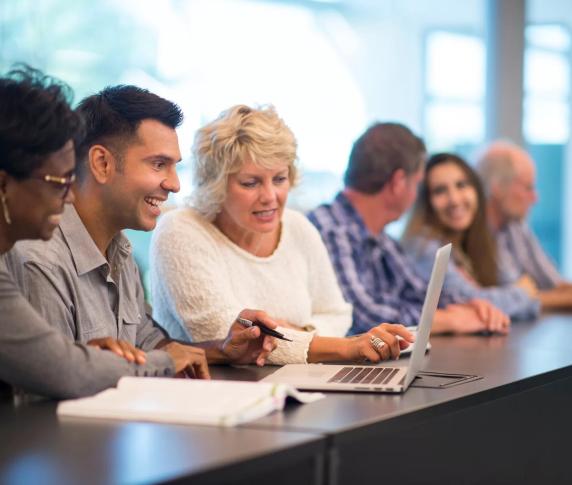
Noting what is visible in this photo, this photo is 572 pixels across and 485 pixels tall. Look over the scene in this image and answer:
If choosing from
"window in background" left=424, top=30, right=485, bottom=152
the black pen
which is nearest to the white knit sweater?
the black pen

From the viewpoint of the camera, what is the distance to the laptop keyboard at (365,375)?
2.11m

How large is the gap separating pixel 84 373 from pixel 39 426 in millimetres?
182

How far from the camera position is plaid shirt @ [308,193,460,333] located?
338cm

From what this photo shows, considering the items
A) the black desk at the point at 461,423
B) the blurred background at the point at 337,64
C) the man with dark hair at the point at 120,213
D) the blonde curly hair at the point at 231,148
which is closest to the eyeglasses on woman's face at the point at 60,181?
the man with dark hair at the point at 120,213

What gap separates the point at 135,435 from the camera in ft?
4.98

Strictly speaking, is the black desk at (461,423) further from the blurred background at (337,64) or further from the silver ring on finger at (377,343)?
the blurred background at (337,64)

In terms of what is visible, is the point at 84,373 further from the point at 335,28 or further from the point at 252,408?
the point at 335,28

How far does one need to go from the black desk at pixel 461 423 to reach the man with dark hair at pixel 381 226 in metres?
0.52

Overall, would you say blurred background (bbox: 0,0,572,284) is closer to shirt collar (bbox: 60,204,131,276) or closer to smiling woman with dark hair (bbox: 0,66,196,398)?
shirt collar (bbox: 60,204,131,276)

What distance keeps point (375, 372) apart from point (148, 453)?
3.06 ft

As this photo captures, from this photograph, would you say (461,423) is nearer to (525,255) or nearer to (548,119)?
(525,255)

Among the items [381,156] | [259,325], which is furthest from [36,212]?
[381,156]

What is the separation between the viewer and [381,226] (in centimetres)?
372

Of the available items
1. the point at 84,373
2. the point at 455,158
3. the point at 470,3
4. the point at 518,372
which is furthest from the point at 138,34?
the point at 84,373
